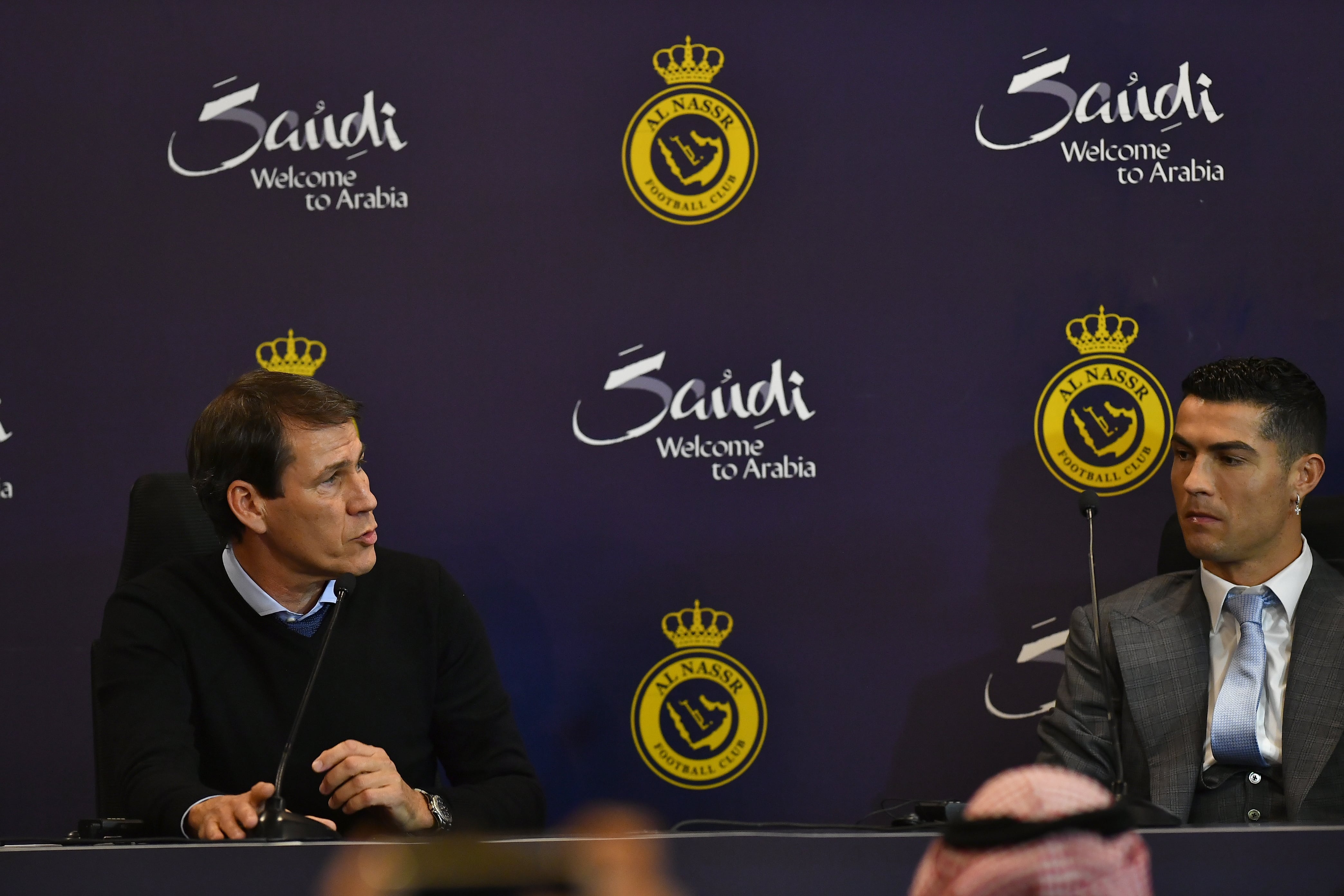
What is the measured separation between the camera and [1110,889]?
0.54m

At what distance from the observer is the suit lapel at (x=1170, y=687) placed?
2039mm

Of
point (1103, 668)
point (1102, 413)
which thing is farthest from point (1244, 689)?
point (1102, 413)

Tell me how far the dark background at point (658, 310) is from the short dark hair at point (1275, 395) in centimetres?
39

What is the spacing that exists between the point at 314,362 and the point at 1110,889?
2.39 meters

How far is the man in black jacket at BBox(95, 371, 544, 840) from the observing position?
197 centimetres

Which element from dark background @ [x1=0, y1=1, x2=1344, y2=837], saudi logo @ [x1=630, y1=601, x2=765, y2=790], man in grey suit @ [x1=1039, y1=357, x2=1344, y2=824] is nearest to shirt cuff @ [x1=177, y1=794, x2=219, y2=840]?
dark background @ [x1=0, y1=1, x2=1344, y2=837]

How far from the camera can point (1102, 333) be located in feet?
8.64

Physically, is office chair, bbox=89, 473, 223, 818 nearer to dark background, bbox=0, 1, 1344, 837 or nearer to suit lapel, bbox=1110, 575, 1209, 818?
dark background, bbox=0, 1, 1344, 837

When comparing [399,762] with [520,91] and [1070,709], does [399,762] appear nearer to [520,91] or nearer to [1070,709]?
[1070,709]

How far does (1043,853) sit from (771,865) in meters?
0.54

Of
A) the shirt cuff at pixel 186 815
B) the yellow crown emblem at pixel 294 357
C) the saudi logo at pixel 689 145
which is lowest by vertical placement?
the shirt cuff at pixel 186 815

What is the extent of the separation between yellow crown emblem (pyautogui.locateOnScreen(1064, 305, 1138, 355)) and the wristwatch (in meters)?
1.65

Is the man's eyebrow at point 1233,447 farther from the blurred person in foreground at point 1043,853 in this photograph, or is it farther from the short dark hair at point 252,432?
the blurred person in foreground at point 1043,853

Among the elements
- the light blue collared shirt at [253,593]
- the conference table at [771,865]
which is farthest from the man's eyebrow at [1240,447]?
the light blue collared shirt at [253,593]
